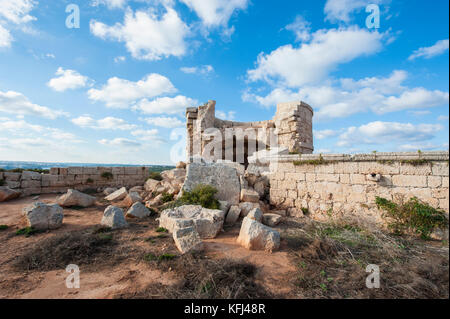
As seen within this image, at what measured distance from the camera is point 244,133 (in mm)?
12445

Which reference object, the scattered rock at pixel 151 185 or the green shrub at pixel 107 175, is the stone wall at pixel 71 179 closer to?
the green shrub at pixel 107 175

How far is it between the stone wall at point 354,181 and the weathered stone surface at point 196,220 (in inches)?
113

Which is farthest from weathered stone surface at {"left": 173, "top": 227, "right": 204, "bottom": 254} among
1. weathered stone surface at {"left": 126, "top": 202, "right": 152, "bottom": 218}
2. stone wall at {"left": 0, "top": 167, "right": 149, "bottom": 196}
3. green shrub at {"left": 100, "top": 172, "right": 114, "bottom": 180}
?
green shrub at {"left": 100, "top": 172, "right": 114, "bottom": 180}

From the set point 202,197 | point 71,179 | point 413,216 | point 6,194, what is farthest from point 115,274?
point 71,179

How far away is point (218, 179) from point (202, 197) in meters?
→ 1.13

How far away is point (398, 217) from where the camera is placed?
15.4ft

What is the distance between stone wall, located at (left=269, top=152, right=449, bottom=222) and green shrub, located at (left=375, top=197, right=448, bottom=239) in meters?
0.17

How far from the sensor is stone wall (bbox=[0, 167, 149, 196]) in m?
9.54

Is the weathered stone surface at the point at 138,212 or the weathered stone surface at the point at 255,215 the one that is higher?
the weathered stone surface at the point at 255,215

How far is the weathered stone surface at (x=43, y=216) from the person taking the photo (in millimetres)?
4965

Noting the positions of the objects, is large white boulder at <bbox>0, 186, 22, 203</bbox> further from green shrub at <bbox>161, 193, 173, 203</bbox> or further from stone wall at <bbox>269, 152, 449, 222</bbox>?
stone wall at <bbox>269, 152, 449, 222</bbox>

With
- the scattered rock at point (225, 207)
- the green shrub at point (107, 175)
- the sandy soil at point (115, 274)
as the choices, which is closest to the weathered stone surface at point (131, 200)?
the sandy soil at point (115, 274)

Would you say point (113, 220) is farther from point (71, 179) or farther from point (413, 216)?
point (71, 179)

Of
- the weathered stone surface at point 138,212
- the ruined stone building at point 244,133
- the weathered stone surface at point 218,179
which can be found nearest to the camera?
the weathered stone surface at point 138,212
